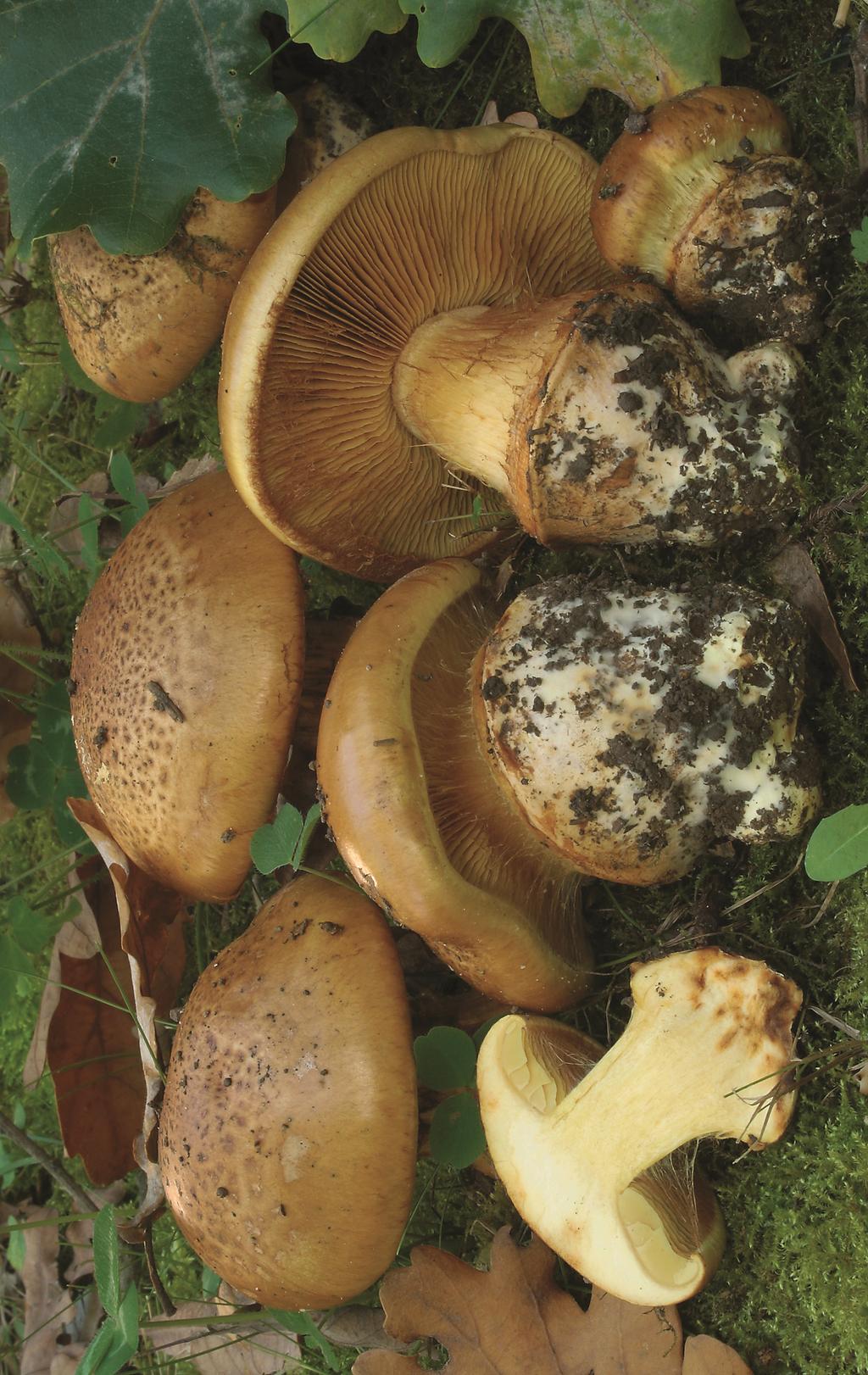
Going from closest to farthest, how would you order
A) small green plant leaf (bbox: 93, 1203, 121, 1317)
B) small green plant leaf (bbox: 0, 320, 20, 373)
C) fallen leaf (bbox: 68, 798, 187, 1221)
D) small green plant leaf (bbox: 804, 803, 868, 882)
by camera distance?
small green plant leaf (bbox: 804, 803, 868, 882) < small green plant leaf (bbox: 93, 1203, 121, 1317) < fallen leaf (bbox: 68, 798, 187, 1221) < small green plant leaf (bbox: 0, 320, 20, 373)

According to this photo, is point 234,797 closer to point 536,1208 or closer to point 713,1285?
point 536,1208

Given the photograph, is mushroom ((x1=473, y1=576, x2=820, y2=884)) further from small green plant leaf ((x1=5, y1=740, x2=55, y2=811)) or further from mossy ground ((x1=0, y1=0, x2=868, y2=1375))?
small green plant leaf ((x1=5, y1=740, x2=55, y2=811))

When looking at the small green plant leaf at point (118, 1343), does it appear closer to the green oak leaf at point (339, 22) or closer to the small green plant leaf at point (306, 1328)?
the small green plant leaf at point (306, 1328)

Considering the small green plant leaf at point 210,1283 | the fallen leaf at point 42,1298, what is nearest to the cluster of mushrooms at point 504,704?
the small green plant leaf at point 210,1283

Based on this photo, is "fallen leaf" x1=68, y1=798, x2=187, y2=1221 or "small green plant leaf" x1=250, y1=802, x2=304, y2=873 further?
"fallen leaf" x1=68, y1=798, x2=187, y2=1221

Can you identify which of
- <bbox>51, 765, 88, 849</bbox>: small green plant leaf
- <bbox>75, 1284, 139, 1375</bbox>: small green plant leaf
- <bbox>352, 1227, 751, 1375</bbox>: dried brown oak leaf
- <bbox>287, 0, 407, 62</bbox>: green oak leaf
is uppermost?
<bbox>287, 0, 407, 62</bbox>: green oak leaf

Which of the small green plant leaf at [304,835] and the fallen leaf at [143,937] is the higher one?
the small green plant leaf at [304,835]

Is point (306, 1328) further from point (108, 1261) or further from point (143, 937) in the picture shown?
point (143, 937)

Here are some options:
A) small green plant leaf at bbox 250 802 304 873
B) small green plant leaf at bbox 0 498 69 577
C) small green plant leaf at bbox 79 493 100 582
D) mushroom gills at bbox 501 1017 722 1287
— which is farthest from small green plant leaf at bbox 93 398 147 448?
mushroom gills at bbox 501 1017 722 1287
